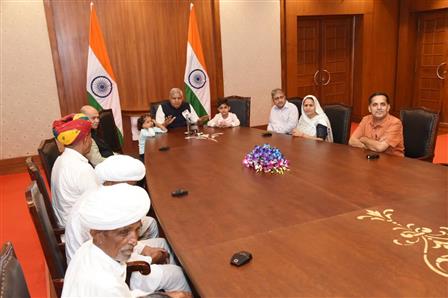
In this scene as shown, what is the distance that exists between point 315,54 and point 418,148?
16.0 feet

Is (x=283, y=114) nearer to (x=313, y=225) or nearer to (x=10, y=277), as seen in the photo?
(x=313, y=225)

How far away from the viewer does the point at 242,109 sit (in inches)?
198

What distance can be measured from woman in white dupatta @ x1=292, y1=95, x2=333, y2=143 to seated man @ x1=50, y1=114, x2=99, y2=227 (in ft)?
7.19

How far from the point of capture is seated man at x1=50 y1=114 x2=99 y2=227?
7.20 ft

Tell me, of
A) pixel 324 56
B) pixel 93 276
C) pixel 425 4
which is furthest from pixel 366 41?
pixel 93 276

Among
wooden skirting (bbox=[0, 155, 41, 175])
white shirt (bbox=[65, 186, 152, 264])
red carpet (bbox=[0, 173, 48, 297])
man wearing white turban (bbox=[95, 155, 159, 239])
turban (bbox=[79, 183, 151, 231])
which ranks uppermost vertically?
turban (bbox=[79, 183, 151, 231])

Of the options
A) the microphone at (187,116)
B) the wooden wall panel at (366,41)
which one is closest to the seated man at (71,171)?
the microphone at (187,116)

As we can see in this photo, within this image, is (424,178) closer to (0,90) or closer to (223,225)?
(223,225)

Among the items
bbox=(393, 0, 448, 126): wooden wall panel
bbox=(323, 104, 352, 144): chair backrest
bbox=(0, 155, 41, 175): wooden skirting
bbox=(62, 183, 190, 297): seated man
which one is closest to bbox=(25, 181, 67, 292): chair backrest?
bbox=(62, 183, 190, 297): seated man

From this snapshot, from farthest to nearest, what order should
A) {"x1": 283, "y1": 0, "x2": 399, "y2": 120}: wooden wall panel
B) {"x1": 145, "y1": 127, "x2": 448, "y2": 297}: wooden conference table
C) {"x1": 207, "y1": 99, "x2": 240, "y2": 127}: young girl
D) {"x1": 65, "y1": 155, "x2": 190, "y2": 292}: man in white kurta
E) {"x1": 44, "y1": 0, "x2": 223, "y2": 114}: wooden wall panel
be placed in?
{"x1": 283, "y1": 0, "x2": 399, "y2": 120}: wooden wall panel, {"x1": 44, "y1": 0, "x2": 223, "y2": 114}: wooden wall panel, {"x1": 207, "y1": 99, "x2": 240, "y2": 127}: young girl, {"x1": 65, "y1": 155, "x2": 190, "y2": 292}: man in white kurta, {"x1": 145, "y1": 127, "x2": 448, "y2": 297}: wooden conference table

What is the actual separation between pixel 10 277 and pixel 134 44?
203 inches

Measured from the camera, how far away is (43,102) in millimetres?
5605

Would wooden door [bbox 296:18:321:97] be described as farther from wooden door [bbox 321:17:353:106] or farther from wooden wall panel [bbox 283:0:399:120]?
wooden wall panel [bbox 283:0:399:120]

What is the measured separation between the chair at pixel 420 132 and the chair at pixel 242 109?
2.03 meters
